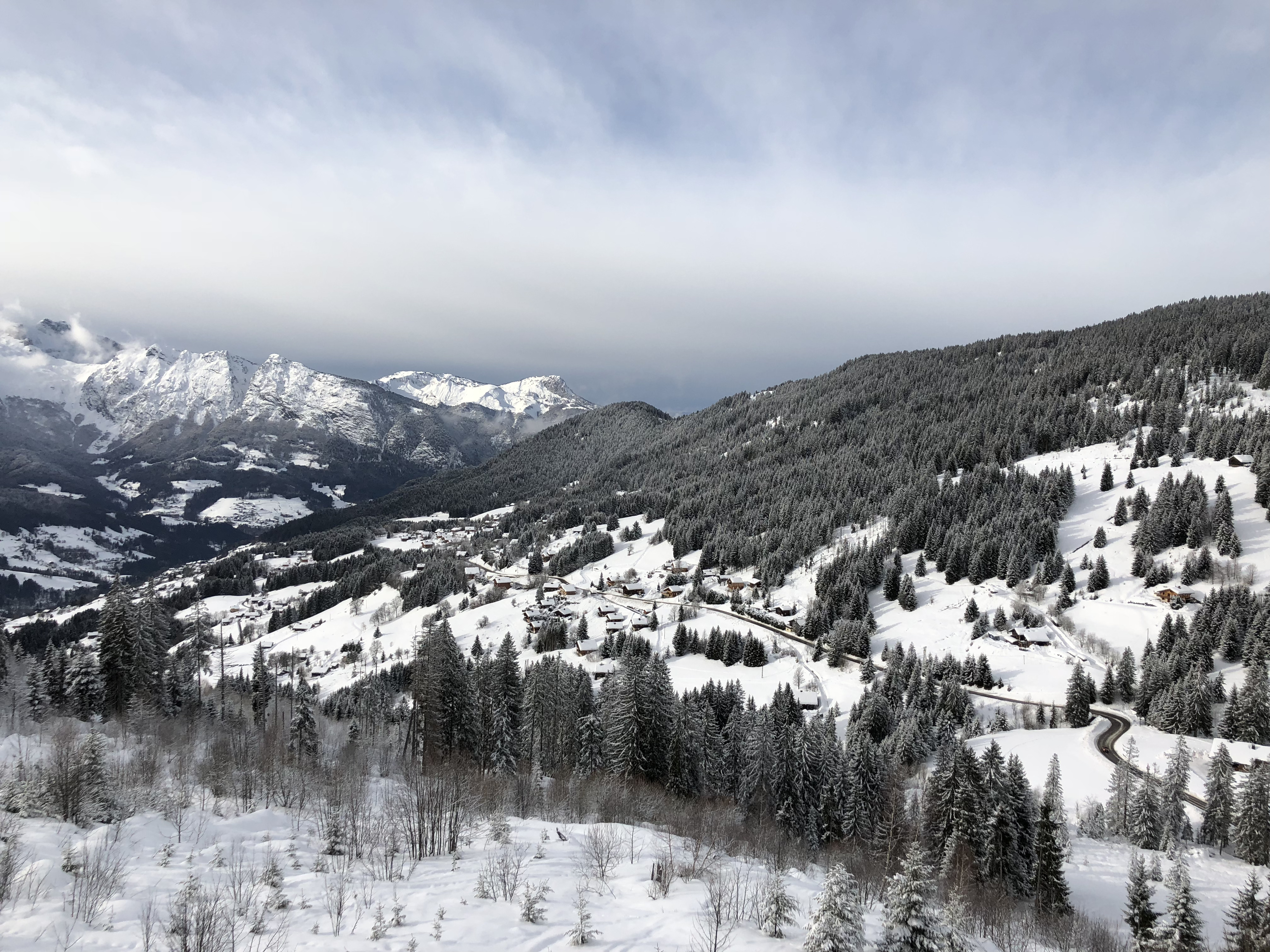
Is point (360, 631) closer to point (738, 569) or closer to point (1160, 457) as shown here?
point (738, 569)

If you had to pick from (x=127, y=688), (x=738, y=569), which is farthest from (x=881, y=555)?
(x=127, y=688)

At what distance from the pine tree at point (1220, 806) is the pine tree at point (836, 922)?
2267 inches

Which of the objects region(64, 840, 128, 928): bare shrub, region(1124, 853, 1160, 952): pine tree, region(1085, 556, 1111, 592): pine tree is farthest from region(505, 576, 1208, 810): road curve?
region(64, 840, 128, 928): bare shrub

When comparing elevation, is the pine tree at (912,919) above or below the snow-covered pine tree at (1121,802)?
above

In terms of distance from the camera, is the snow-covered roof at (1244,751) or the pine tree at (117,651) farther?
the snow-covered roof at (1244,751)

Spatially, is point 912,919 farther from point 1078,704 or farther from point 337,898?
point 1078,704

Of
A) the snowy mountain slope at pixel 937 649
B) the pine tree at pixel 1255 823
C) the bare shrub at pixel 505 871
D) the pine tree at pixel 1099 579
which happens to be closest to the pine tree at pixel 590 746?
the snowy mountain slope at pixel 937 649

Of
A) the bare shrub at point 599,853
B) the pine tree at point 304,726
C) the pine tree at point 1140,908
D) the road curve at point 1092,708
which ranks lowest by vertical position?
the road curve at point 1092,708

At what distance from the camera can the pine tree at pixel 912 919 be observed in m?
11.9

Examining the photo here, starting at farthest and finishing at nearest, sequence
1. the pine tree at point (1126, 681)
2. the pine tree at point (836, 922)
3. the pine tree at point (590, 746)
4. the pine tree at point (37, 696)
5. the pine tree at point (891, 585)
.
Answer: the pine tree at point (891, 585) < the pine tree at point (1126, 681) < the pine tree at point (590, 746) < the pine tree at point (37, 696) < the pine tree at point (836, 922)

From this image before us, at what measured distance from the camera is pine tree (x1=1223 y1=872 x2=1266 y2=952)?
803 inches

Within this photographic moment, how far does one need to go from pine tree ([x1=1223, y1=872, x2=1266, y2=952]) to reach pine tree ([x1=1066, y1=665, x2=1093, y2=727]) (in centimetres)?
5456

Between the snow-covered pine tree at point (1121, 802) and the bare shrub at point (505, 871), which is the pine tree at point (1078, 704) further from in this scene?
the bare shrub at point (505, 871)

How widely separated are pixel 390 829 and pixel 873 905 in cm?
1617
